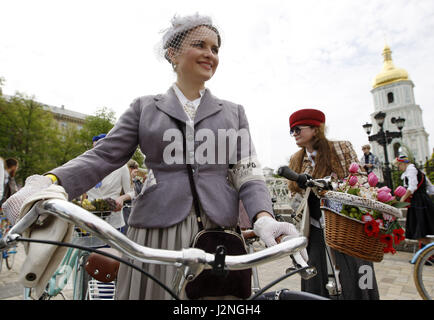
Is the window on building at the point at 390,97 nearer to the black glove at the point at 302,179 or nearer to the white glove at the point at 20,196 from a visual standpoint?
the black glove at the point at 302,179

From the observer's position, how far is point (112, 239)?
2.10ft

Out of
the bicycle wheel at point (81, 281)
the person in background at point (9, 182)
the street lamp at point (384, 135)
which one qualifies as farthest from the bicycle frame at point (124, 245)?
the street lamp at point (384, 135)

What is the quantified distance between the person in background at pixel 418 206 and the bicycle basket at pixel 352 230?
414 cm

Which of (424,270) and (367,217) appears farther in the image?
(424,270)

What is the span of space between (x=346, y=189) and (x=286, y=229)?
1393 mm

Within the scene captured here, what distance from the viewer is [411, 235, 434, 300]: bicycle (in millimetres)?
3338

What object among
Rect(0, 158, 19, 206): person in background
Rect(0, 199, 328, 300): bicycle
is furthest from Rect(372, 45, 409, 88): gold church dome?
Rect(0, 199, 328, 300): bicycle

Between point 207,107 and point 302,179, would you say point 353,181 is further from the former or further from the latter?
point 207,107

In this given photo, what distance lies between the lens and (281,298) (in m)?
0.91

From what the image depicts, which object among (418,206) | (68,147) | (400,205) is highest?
(68,147)

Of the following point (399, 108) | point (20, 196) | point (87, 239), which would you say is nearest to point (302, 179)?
point (20, 196)

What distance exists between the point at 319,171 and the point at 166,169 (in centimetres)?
190

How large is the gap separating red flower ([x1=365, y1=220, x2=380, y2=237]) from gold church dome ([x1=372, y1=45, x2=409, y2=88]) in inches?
2520

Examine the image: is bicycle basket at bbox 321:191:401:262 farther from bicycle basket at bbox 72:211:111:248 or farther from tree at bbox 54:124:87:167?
tree at bbox 54:124:87:167
